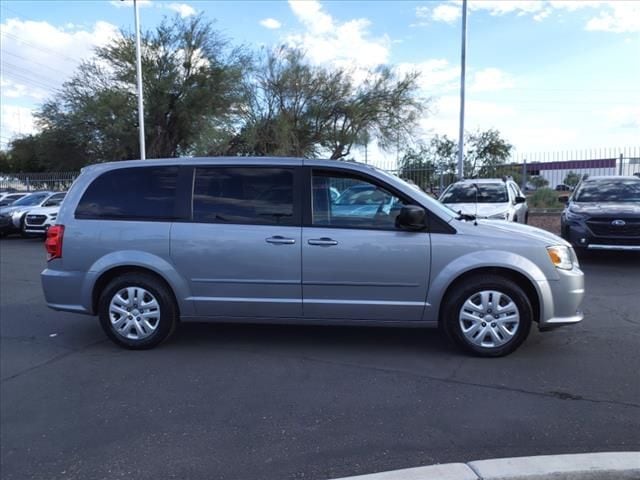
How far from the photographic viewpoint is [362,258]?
4.82m

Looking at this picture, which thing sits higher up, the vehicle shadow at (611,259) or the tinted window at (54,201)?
the tinted window at (54,201)

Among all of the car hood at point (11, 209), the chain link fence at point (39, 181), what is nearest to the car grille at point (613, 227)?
the car hood at point (11, 209)

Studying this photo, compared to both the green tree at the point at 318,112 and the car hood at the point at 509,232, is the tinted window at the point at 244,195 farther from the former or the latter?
the green tree at the point at 318,112

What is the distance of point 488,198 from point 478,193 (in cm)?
27

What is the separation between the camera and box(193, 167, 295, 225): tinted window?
5.04 metres

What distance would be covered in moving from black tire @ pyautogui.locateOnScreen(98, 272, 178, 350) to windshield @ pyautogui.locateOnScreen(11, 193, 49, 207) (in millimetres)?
14874

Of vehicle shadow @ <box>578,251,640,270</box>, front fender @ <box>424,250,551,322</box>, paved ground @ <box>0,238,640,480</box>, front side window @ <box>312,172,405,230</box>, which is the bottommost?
paved ground @ <box>0,238,640,480</box>

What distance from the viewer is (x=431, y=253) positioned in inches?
188

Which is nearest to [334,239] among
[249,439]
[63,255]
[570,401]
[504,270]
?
[504,270]

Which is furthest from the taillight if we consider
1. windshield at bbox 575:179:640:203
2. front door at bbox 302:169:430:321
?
windshield at bbox 575:179:640:203

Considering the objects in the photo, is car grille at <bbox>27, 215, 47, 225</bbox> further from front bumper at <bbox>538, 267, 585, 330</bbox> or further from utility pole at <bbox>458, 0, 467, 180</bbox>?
front bumper at <bbox>538, 267, 585, 330</bbox>

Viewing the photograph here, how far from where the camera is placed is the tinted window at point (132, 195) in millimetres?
5223

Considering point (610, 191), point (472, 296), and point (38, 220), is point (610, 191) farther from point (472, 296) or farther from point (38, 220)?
point (38, 220)

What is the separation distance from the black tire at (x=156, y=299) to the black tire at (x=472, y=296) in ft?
8.57
